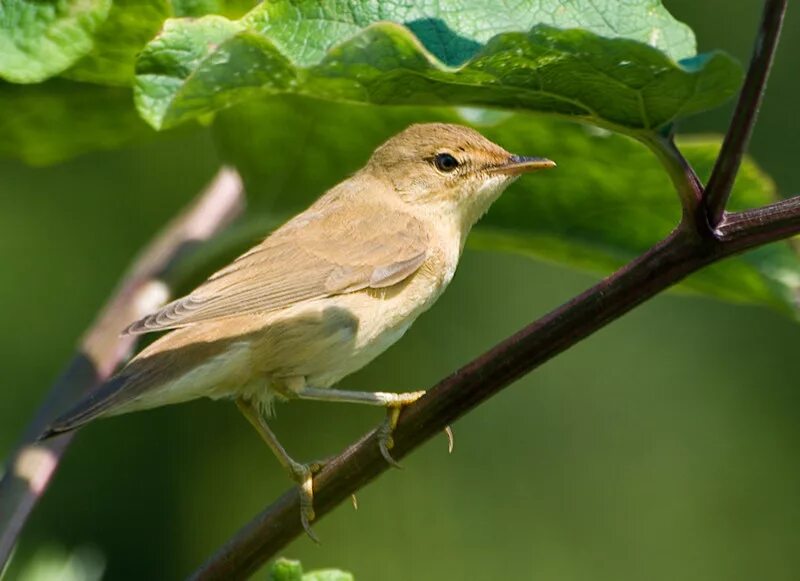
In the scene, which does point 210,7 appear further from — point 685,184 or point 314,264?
point 314,264

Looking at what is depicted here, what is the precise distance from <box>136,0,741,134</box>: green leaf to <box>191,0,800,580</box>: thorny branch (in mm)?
72

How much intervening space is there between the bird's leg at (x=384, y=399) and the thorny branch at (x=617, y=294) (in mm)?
19

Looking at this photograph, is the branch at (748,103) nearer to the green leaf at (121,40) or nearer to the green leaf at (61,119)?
the green leaf at (121,40)

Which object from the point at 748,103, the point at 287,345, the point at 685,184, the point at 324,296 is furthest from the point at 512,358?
the point at 324,296

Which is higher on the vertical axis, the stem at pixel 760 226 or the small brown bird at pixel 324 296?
the stem at pixel 760 226

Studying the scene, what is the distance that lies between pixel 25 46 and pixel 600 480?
4307 millimetres

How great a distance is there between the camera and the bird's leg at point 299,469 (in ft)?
5.73

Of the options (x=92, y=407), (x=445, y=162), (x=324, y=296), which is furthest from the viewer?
(x=445, y=162)

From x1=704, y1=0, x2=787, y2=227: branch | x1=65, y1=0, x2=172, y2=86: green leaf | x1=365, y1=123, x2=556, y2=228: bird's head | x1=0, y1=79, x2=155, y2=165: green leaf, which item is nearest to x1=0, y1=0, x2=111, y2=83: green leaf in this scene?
x1=65, y1=0, x2=172, y2=86: green leaf

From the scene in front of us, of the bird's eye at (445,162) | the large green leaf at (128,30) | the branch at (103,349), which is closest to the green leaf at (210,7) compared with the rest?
the large green leaf at (128,30)

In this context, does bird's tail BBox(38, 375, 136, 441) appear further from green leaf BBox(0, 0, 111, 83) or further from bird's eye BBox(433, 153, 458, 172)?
bird's eye BBox(433, 153, 458, 172)

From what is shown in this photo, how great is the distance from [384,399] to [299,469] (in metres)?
0.25

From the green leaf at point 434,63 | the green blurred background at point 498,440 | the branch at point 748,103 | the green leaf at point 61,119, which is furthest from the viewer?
the green blurred background at point 498,440

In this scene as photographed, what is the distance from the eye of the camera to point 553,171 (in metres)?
2.46
